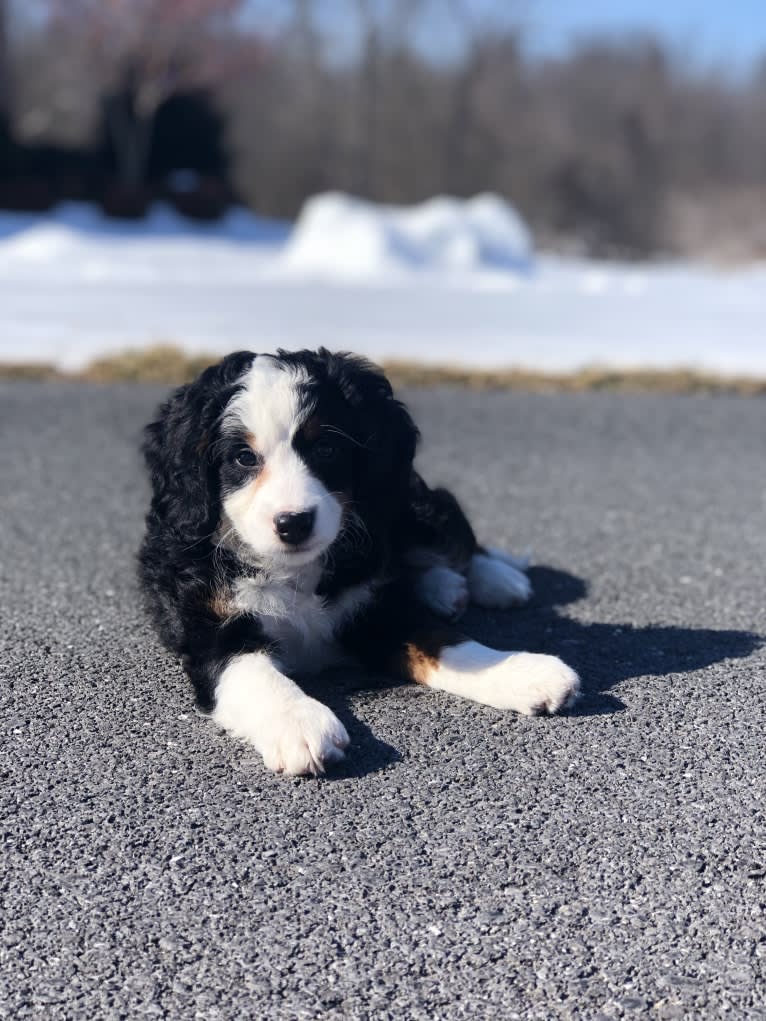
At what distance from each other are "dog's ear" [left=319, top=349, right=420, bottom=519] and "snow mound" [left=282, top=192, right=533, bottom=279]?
582 inches

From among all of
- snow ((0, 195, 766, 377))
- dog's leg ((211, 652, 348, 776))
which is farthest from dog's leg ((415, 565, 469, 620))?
snow ((0, 195, 766, 377))

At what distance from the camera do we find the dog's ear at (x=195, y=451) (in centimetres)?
353

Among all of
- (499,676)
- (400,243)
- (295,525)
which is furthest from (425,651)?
(400,243)

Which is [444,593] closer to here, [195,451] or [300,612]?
[300,612]

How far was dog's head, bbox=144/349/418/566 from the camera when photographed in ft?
10.8

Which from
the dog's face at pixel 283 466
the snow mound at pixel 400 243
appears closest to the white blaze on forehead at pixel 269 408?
the dog's face at pixel 283 466

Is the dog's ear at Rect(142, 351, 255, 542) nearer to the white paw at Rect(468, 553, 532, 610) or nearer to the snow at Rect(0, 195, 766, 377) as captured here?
the white paw at Rect(468, 553, 532, 610)

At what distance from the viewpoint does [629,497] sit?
21.5ft

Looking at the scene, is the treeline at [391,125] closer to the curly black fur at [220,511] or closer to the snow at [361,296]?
the snow at [361,296]

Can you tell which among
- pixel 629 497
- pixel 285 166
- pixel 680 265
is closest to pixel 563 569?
pixel 629 497

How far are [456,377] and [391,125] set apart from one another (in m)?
24.3

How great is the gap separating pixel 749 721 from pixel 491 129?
31.0 metres

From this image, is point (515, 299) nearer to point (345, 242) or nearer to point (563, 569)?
point (345, 242)

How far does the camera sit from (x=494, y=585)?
450 centimetres
